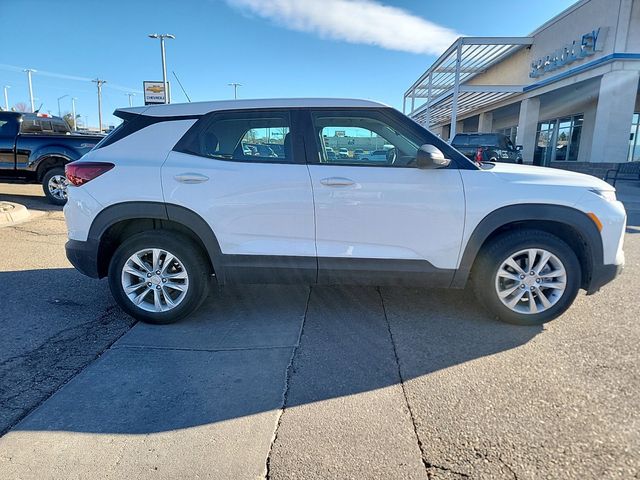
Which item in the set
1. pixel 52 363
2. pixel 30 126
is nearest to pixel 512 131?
pixel 30 126

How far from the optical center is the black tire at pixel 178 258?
350 cm

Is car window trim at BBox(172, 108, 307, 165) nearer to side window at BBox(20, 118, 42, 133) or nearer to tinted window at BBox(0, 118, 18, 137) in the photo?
tinted window at BBox(0, 118, 18, 137)

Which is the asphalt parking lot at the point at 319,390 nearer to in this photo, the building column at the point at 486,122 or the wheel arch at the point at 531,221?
the wheel arch at the point at 531,221

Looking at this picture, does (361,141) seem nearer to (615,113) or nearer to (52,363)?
(52,363)

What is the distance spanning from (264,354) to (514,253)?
2.25m

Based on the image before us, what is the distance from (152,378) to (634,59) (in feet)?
64.2

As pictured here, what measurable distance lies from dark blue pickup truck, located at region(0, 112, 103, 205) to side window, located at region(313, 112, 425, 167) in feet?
25.6

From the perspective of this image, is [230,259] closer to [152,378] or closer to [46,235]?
[152,378]

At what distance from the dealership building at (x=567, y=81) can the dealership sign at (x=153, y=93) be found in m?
16.8

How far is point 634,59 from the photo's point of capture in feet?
49.6

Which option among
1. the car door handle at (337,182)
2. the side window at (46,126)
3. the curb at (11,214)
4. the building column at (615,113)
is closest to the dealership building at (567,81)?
the building column at (615,113)

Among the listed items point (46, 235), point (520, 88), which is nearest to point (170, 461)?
point (46, 235)

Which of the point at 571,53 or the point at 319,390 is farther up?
the point at 571,53

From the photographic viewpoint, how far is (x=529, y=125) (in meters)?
23.4
